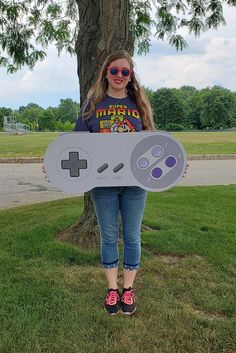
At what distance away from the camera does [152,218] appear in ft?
17.9

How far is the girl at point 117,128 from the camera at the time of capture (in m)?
2.79

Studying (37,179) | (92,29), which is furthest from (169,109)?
(92,29)

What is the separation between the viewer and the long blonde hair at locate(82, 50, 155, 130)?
9.29 ft

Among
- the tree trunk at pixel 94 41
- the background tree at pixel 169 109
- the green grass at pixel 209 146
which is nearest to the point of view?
the tree trunk at pixel 94 41

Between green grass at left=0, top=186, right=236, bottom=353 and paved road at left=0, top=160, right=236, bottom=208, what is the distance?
9.61 feet

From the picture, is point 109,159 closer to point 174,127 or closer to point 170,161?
point 170,161

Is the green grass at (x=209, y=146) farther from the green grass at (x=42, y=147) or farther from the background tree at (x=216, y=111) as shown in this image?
the background tree at (x=216, y=111)

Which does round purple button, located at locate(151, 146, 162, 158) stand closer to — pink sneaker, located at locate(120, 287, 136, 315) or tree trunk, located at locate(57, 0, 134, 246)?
pink sneaker, located at locate(120, 287, 136, 315)

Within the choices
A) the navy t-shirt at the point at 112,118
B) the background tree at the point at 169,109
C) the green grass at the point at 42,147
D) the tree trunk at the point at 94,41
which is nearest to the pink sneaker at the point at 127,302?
the navy t-shirt at the point at 112,118

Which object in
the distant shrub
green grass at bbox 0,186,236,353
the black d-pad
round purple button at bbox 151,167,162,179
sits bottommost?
the distant shrub

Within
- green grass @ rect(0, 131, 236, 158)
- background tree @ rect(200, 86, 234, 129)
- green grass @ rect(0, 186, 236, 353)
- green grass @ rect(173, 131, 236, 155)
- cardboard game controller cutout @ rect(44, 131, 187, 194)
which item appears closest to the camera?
green grass @ rect(0, 186, 236, 353)

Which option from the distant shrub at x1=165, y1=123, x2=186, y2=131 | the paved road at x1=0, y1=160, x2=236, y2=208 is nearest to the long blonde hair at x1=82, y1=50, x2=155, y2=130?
the paved road at x1=0, y1=160, x2=236, y2=208

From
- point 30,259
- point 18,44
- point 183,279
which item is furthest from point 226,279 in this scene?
point 18,44

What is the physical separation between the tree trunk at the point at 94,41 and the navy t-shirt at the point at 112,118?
1.45 metres
